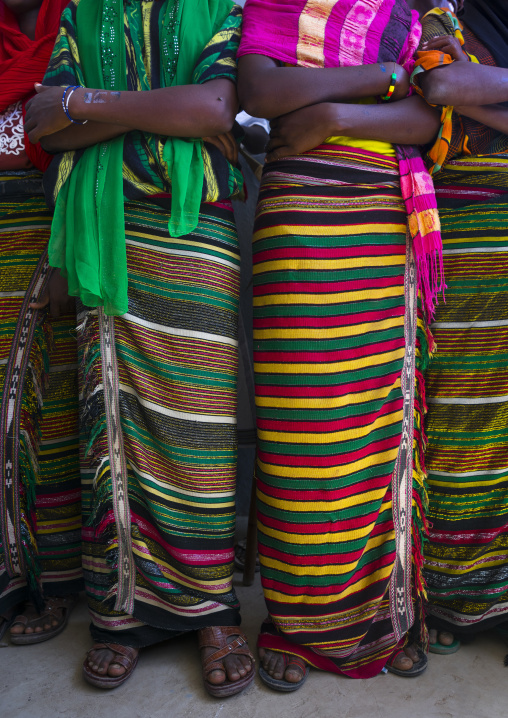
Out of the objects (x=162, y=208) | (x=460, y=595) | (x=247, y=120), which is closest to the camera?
(x=162, y=208)

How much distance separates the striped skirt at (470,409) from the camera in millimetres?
1771

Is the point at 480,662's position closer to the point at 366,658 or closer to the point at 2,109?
the point at 366,658

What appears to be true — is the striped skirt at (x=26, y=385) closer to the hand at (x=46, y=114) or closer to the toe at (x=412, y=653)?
the hand at (x=46, y=114)

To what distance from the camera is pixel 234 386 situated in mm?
1813

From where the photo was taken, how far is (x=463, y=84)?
1571mm

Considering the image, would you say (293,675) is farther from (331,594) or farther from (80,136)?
(80,136)

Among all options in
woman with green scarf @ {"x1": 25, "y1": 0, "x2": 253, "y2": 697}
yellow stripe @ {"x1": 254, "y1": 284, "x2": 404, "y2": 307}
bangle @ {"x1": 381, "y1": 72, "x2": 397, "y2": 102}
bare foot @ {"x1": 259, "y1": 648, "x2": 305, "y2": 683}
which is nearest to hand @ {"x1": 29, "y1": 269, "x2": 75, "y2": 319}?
woman with green scarf @ {"x1": 25, "y1": 0, "x2": 253, "y2": 697}

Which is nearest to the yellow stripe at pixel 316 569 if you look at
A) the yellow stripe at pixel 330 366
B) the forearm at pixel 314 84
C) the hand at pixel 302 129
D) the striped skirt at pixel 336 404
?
the striped skirt at pixel 336 404

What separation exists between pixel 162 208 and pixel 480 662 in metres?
1.70

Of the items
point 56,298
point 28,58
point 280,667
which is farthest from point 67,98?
point 280,667

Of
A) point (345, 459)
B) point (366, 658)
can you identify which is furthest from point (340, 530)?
point (366, 658)

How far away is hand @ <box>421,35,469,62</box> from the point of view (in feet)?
5.31

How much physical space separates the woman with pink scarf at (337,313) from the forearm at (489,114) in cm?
9

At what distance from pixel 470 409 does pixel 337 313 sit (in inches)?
21.5
